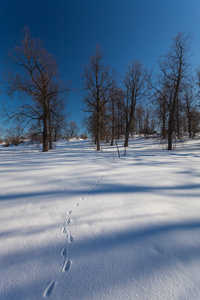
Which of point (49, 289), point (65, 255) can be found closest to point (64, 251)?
point (65, 255)

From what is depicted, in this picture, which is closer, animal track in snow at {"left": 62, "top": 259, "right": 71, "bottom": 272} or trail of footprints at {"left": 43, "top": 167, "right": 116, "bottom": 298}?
trail of footprints at {"left": 43, "top": 167, "right": 116, "bottom": 298}

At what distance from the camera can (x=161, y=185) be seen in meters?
2.45

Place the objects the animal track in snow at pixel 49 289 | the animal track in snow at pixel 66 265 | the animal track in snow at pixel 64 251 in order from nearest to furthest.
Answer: the animal track in snow at pixel 49 289
the animal track in snow at pixel 66 265
the animal track in snow at pixel 64 251

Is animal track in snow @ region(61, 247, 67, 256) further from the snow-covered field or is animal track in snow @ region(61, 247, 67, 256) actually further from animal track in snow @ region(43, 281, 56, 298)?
animal track in snow @ region(43, 281, 56, 298)

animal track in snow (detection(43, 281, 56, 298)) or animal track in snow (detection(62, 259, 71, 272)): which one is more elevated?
animal track in snow (detection(62, 259, 71, 272))

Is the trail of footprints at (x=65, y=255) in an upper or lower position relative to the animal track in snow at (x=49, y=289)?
upper

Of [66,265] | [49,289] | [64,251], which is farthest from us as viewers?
[64,251]

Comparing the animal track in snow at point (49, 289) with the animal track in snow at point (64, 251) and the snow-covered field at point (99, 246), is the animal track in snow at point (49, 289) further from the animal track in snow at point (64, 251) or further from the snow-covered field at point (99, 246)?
the animal track in snow at point (64, 251)

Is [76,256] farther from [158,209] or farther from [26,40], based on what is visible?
[26,40]

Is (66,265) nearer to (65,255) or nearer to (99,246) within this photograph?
(65,255)

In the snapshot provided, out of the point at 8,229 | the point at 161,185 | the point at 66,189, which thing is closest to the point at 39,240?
the point at 8,229

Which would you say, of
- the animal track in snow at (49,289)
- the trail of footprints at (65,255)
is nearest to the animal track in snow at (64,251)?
the trail of footprints at (65,255)

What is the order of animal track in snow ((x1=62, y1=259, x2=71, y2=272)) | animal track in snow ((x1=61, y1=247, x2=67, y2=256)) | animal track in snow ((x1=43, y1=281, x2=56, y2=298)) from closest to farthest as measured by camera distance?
animal track in snow ((x1=43, y1=281, x2=56, y2=298))
animal track in snow ((x1=62, y1=259, x2=71, y2=272))
animal track in snow ((x1=61, y1=247, x2=67, y2=256))

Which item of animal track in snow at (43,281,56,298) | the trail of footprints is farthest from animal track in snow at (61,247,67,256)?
animal track in snow at (43,281,56,298)
